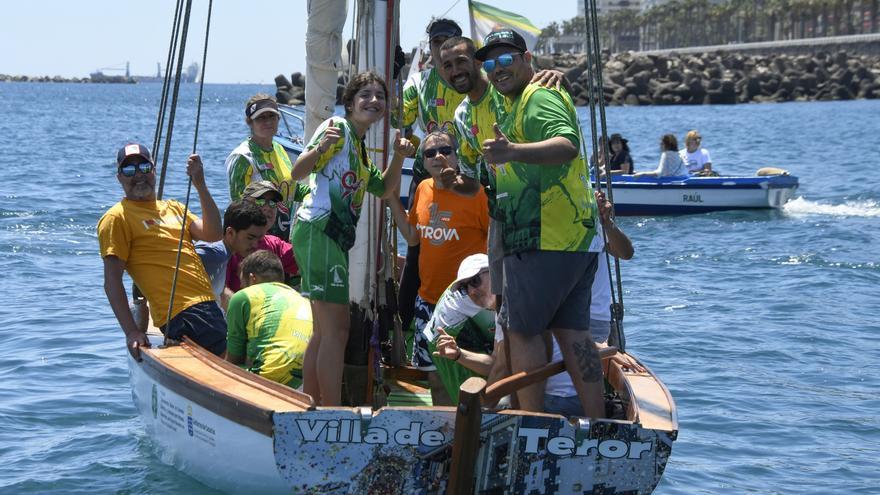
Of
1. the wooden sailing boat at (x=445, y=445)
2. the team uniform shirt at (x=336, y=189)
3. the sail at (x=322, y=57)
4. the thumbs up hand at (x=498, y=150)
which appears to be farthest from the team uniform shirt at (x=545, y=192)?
the sail at (x=322, y=57)

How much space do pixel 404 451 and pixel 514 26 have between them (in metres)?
13.2

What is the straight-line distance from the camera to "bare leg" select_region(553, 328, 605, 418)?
5457 millimetres

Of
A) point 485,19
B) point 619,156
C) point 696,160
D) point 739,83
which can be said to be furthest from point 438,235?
point 739,83

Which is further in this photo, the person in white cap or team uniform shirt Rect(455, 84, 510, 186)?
team uniform shirt Rect(455, 84, 510, 186)

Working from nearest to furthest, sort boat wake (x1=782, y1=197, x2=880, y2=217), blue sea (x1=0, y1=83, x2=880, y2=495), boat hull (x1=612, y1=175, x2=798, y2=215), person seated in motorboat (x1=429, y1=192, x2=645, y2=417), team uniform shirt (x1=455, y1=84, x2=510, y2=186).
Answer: person seated in motorboat (x1=429, y1=192, x2=645, y2=417)
team uniform shirt (x1=455, y1=84, x2=510, y2=186)
blue sea (x1=0, y1=83, x2=880, y2=495)
boat hull (x1=612, y1=175, x2=798, y2=215)
boat wake (x1=782, y1=197, x2=880, y2=217)

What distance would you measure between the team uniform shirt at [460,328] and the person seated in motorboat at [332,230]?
536 millimetres

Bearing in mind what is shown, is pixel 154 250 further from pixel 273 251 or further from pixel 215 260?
pixel 273 251

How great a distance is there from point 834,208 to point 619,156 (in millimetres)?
4758

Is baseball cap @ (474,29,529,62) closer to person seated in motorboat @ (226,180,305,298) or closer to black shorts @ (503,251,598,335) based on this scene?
black shorts @ (503,251,598,335)

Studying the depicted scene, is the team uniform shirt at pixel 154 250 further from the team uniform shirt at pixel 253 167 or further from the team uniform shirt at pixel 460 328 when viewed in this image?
the team uniform shirt at pixel 460 328

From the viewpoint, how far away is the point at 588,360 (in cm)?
547

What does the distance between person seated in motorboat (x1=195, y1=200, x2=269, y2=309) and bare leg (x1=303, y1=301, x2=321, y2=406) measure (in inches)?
54.4

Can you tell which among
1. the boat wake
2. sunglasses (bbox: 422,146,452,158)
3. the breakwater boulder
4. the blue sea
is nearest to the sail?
sunglasses (bbox: 422,146,452,158)

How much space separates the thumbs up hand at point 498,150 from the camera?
16.2ft
